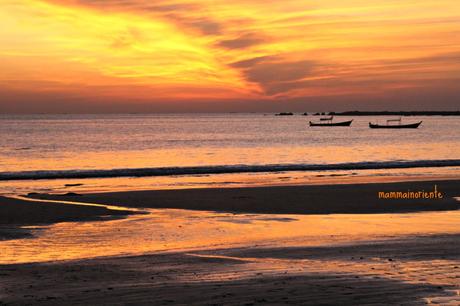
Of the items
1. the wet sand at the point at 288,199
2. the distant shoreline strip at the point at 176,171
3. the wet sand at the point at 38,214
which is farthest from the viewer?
the distant shoreline strip at the point at 176,171

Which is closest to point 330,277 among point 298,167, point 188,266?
point 188,266

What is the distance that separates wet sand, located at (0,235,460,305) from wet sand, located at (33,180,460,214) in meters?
8.26

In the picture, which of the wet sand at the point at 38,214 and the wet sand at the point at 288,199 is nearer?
the wet sand at the point at 38,214

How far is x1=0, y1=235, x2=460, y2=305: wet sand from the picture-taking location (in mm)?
8953

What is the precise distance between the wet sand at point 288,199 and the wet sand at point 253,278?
27.1 ft

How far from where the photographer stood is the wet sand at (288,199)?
21.4 meters

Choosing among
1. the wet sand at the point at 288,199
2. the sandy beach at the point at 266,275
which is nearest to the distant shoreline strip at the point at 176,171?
the wet sand at the point at 288,199

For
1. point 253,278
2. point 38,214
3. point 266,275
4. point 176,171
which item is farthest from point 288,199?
point 176,171

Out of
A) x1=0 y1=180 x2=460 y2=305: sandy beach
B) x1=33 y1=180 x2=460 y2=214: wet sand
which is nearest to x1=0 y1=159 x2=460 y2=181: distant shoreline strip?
x1=33 y1=180 x2=460 y2=214: wet sand

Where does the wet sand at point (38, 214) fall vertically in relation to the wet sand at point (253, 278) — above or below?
below

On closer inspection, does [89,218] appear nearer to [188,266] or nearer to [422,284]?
[188,266]

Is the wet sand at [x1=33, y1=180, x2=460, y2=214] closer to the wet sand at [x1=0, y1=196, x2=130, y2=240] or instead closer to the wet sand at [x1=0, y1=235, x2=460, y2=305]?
the wet sand at [x1=0, y1=196, x2=130, y2=240]

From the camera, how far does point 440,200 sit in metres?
23.5

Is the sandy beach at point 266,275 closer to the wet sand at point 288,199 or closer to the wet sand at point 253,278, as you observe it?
the wet sand at point 253,278
